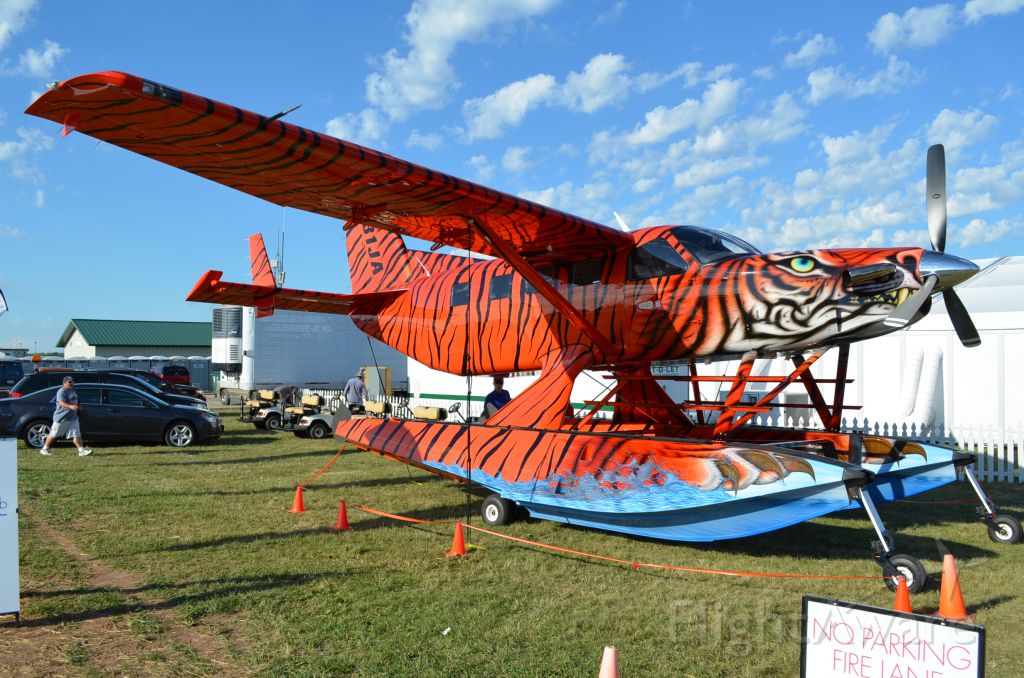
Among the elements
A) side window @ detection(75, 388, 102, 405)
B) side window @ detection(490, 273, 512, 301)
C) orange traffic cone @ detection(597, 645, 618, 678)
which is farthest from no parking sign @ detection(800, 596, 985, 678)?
side window @ detection(75, 388, 102, 405)

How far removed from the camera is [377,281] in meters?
11.8

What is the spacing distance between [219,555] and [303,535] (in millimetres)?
967

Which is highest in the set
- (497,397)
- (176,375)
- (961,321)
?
(961,321)

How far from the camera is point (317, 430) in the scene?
1719cm

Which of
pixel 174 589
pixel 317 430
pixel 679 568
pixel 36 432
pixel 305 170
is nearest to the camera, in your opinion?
pixel 174 589

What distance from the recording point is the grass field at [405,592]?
13.0ft

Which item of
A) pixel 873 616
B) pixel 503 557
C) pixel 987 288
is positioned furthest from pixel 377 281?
pixel 987 288

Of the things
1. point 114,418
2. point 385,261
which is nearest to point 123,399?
point 114,418

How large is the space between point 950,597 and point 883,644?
2788 mm

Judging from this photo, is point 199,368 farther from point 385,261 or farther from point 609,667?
point 609,667

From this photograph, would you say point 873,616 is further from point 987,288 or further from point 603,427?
point 987,288

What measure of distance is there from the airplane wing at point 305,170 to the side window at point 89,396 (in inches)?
417

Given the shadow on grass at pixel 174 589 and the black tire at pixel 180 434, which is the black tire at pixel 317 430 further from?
the shadow on grass at pixel 174 589

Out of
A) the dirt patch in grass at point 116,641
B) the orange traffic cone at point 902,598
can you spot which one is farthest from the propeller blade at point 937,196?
the dirt patch in grass at point 116,641
